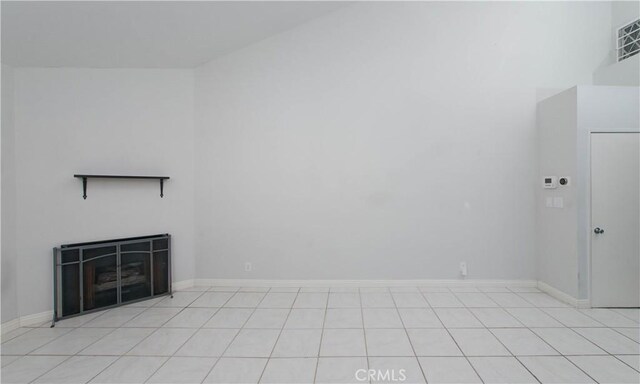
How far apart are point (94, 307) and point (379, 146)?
3.81 m

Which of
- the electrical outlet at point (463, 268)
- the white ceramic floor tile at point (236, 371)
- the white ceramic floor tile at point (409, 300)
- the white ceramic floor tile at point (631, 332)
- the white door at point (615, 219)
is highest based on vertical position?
the white door at point (615, 219)

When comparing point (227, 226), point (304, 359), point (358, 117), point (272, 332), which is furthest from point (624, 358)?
point (227, 226)

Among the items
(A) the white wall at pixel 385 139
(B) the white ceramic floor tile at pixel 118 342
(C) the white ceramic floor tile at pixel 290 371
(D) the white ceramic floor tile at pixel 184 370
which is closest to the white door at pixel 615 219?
(A) the white wall at pixel 385 139

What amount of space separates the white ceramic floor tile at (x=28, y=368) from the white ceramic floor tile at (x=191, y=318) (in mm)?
818

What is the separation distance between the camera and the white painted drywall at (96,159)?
2.89 meters

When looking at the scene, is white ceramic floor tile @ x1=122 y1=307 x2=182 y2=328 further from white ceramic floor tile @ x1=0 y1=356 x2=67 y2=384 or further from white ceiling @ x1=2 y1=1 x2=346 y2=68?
white ceiling @ x1=2 y1=1 x2=346 y2=68

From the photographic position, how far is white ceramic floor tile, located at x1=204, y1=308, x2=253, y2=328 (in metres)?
2.77

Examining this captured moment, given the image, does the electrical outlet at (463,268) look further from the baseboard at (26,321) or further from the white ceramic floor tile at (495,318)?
the baseboard at (26,321)

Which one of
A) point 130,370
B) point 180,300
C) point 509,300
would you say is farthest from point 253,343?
point 509,300

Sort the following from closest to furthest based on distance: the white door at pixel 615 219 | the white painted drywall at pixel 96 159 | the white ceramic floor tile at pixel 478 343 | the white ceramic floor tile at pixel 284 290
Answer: the white ceramic floor tile at pixel 478 343 < the white painted drywall at pixel 96 159 < the white door at pixel 615 219 < the white ceramic floor tile at pixel 284 290

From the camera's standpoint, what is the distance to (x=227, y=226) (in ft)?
12.4

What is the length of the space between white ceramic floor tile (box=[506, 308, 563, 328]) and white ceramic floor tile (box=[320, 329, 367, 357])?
1656mm

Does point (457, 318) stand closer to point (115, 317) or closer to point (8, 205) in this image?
point (115, 317)

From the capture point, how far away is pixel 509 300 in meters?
3.27
